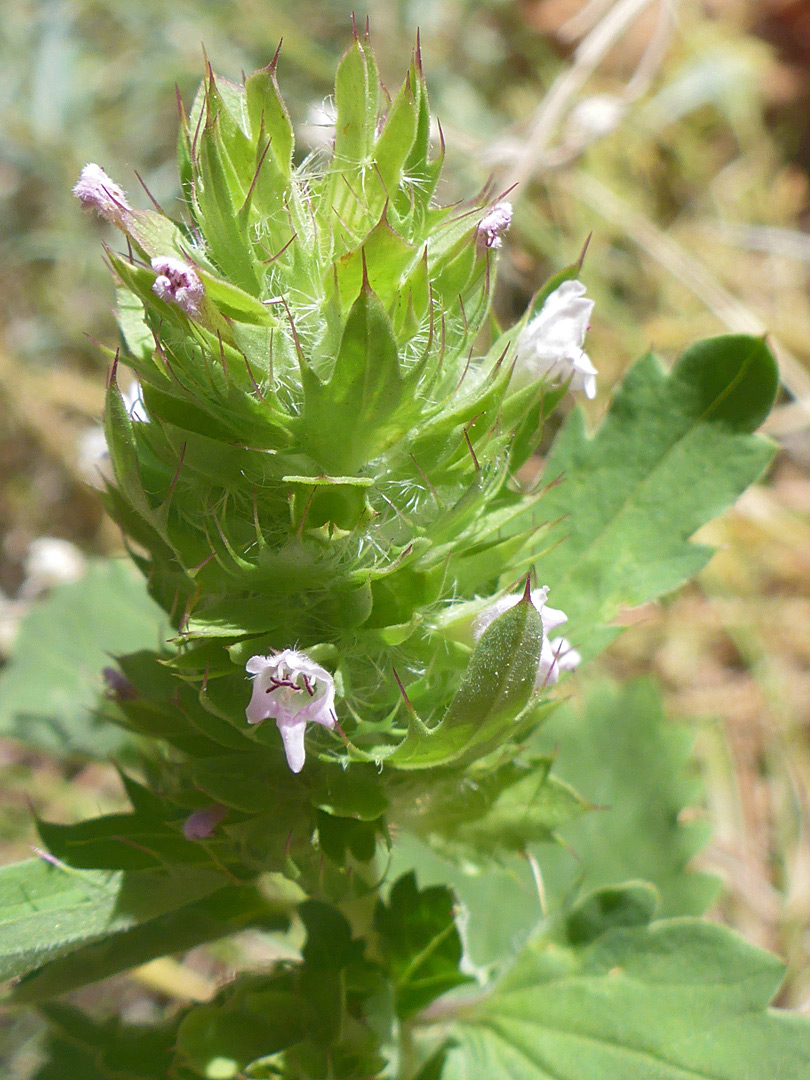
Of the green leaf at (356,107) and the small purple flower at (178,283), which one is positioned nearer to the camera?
the small purple flower at (178,283)

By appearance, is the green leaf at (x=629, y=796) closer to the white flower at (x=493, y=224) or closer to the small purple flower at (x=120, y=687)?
the small purple flower at (x=120, y=687)

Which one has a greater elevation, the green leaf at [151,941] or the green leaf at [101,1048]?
the green leaf at [151,941]

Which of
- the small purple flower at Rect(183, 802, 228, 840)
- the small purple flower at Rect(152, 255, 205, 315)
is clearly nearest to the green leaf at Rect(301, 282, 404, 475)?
the small purple flower at Rect(152, 255, 205, 315)

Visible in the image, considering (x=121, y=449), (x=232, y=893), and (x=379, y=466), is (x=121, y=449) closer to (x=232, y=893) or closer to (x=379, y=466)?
(x=379, y=466)

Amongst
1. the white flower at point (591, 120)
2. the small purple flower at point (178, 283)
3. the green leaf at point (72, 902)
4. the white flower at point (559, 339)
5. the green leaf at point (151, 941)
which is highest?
the white flower at point (591, 120)

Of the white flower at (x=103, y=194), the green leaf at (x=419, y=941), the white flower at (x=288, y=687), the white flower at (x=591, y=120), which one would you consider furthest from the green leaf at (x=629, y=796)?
the white flower at (x=591, y=120)

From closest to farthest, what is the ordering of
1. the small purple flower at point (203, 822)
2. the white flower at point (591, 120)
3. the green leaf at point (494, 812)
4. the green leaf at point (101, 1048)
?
the small purple flower at point (203, 822) → the green leaf at point (494, 812) → the green leaf at point (101, 1048) → the white flower at point (591, 120)

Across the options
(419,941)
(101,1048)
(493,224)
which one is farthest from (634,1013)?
(493,224)
